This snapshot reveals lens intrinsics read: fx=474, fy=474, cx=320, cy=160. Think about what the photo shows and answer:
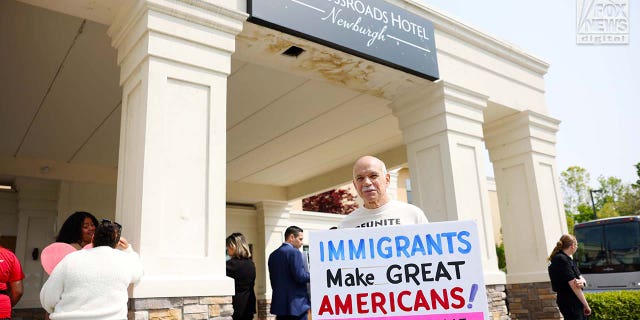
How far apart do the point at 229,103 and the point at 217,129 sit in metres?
3.28

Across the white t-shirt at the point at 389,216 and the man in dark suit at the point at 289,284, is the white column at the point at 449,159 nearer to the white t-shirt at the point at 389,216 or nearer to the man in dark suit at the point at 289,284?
the man in dark suit at the point at 289,284

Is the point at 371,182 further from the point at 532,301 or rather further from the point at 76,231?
the point at 532,301

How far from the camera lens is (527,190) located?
7.93m

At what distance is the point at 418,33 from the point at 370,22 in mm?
883

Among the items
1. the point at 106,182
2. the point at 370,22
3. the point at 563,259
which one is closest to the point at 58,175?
the point at 106,182

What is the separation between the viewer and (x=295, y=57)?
18.5ft

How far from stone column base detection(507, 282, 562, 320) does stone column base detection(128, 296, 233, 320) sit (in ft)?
18.4

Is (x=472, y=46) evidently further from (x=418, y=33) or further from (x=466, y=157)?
(x=466, y=157)

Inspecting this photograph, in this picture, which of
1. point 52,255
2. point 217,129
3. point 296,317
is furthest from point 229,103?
point 52,255

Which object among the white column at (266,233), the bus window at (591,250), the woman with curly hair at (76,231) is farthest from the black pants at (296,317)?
the bus window at (591,250)

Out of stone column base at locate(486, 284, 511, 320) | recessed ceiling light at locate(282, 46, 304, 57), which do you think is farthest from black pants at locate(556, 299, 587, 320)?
recessed ceiling light at locate(282, 46, 304, 57)

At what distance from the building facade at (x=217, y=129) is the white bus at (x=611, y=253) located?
631cm

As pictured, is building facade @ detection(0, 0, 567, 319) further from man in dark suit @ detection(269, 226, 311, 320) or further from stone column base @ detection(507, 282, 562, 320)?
man in dark suit @ detection(269, 226, 311, 320)

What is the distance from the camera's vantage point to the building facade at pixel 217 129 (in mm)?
4008
